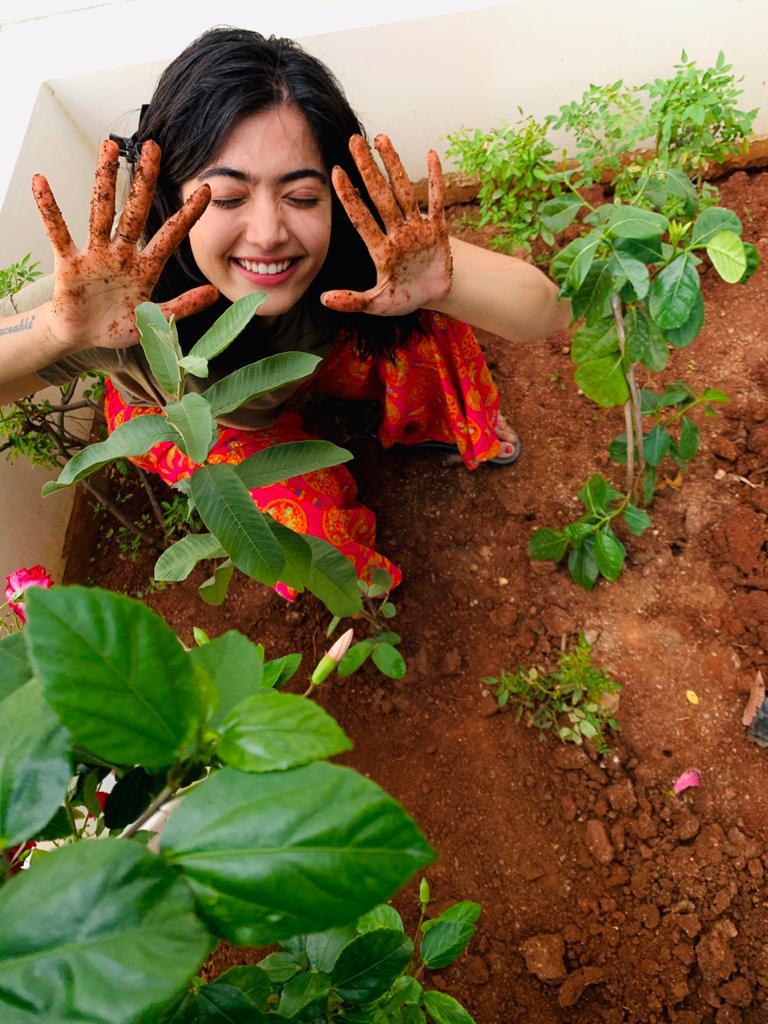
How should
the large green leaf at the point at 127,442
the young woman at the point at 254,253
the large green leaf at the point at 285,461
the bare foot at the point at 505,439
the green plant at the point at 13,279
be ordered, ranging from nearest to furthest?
the large green leaf at the point at 127,442 → the large green leaf at the point at 285,461 → the young woman at the point at 254,253 → the green plant at the point at 13,279 → the bare foot at the point at 505,439

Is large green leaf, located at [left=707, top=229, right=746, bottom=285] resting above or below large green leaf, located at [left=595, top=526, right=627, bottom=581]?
above

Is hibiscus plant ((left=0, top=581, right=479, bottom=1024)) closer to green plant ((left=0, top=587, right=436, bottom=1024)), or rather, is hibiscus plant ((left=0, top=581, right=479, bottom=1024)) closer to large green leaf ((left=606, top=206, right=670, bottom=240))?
green plant ((left=0, top=587, right=436, bottom=1024))

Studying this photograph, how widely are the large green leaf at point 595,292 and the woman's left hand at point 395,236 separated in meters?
0.22

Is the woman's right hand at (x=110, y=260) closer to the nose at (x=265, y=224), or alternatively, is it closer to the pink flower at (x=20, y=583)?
the nose at (x=265, y=224)

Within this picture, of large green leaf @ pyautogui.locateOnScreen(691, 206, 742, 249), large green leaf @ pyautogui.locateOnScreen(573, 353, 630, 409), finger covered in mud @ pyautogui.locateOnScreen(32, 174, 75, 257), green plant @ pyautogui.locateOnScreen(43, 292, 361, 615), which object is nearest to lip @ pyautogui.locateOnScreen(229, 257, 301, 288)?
finger covered in mud @ pyautogui.locateOnScreen(32, 174, 75, 257)

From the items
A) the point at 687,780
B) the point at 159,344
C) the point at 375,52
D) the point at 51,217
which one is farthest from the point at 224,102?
the point at 687,780

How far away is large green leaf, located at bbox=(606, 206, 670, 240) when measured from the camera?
86cm

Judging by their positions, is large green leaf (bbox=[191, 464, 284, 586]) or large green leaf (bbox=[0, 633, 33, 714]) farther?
large green leaf (bbox=[191, 464, 284, 586])

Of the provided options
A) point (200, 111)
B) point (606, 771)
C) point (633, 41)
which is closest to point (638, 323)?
point (200, 111)

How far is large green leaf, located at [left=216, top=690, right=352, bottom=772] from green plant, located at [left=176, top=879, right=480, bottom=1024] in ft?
0.78

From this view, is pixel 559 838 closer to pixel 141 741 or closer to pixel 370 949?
pixel 370 949

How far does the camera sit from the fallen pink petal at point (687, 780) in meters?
1.31

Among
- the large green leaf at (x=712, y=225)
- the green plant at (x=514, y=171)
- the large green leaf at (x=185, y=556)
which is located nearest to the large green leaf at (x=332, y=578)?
the large green leaf at (x=185, y=556)

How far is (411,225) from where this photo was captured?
1.01m
